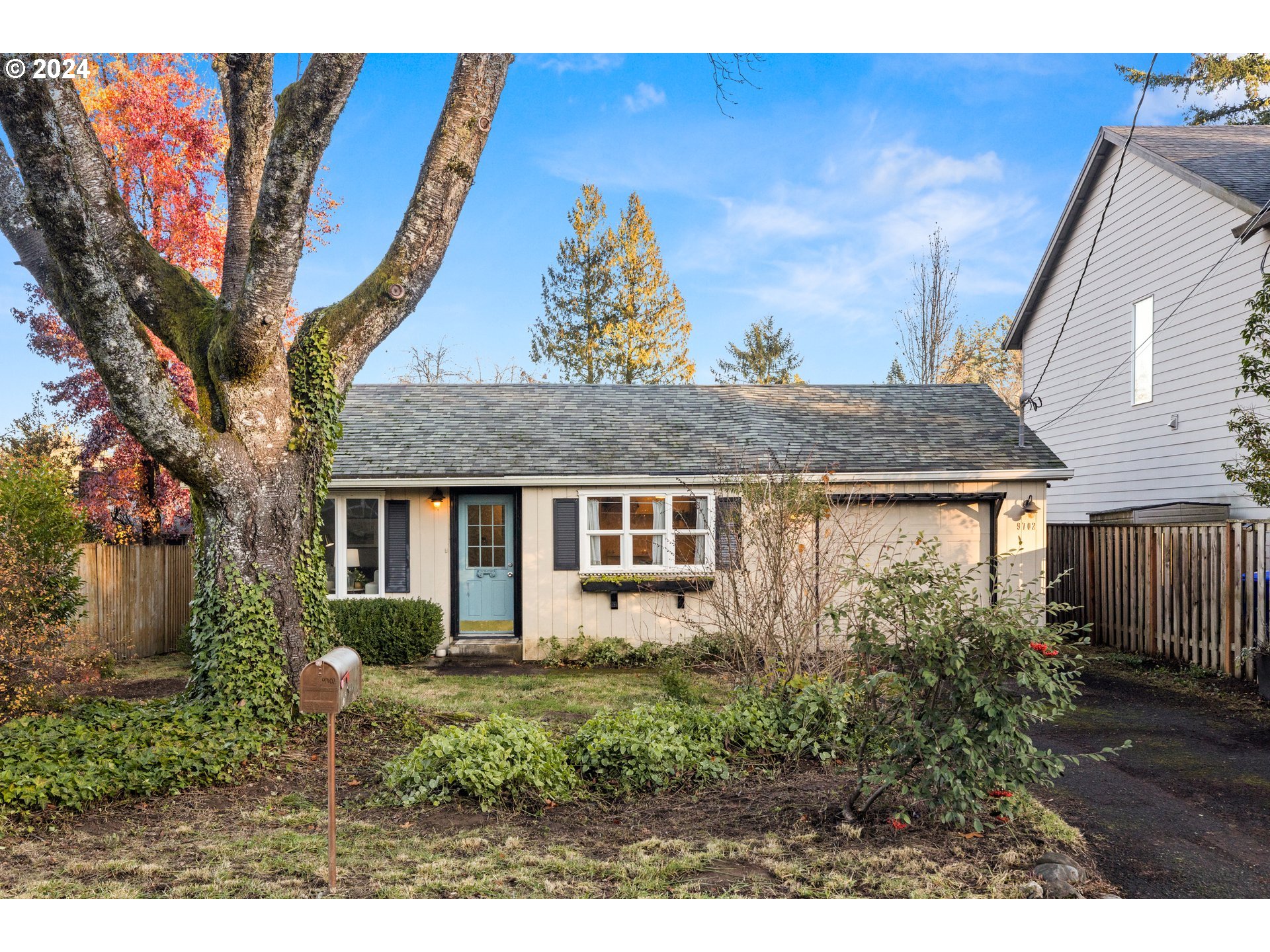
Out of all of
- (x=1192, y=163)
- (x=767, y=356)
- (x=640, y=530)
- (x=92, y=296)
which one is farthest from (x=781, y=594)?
(x=767, y=356)

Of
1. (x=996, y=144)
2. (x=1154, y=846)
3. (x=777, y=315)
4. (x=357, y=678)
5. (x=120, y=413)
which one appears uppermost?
(x=777, y=315)

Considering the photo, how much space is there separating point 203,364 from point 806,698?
17.2 ft

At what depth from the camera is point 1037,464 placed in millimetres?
10648

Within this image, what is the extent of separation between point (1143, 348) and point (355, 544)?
503 inches

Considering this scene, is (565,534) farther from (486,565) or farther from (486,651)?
(486,651)

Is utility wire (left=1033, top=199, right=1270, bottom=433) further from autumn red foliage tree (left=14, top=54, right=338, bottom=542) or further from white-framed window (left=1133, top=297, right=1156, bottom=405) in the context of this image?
autumn red foliage tree (left=14, top=54, right=338, bottom=542)

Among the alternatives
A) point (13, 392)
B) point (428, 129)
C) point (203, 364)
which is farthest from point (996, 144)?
point (13, 392)

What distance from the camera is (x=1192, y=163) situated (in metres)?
11.3

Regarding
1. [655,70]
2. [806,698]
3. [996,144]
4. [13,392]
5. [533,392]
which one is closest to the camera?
[806,698]

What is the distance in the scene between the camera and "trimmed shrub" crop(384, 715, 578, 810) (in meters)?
4.47

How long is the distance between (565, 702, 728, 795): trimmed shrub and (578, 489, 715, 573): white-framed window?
5.31m

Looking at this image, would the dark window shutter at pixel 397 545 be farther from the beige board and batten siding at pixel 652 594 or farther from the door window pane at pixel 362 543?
the beige board and batten siding at pixel 652 594

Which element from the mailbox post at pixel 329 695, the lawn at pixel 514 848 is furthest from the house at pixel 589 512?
the mailbox post at pixel 329 695

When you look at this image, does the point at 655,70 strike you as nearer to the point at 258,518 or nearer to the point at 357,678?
the point at 258,518
